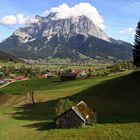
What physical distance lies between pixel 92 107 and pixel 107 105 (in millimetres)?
4249

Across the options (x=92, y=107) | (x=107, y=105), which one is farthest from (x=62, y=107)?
(x=107, y=105)

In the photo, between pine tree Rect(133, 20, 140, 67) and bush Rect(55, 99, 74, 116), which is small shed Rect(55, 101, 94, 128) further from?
pine tree Rect(133, 20, 140, 67)

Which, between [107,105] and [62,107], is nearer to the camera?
[62,107]

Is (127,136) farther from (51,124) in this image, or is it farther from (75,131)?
(51,124)

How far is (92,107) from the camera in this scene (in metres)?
104

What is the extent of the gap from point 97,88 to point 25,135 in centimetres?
6337

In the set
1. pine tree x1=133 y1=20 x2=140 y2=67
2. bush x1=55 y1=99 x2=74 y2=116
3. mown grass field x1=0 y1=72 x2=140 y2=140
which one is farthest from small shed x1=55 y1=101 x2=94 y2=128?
pine tree x1=133 y1=20 x2=140 y2=67

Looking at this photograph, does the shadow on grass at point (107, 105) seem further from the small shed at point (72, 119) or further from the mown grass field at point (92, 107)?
A: the small shed at point (72, 119)

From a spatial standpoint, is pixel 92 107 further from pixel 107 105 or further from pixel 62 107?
pixel 62 107

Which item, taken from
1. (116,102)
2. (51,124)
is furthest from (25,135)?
(116,102)

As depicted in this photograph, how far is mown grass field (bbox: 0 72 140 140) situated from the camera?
2766 inches

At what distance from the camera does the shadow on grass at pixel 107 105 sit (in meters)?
83.8

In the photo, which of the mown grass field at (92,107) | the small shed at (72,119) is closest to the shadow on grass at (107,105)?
the mown grass field at (92,107)

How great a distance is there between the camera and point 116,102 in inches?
4178
